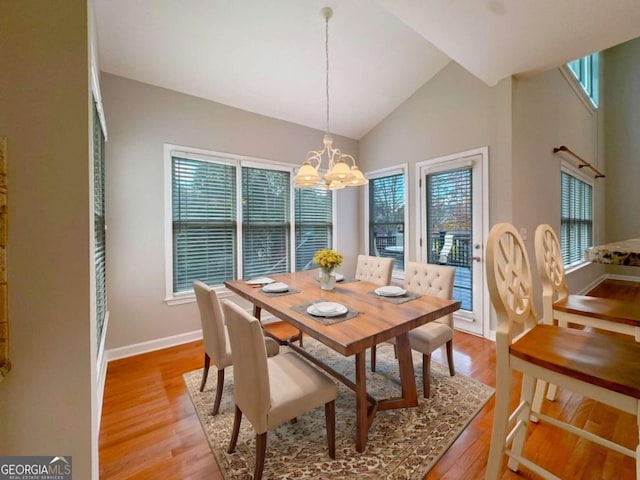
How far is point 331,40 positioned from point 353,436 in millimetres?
3381

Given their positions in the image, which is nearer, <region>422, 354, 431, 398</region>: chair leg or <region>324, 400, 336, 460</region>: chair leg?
<region>324, 400, 336, 460</region>: chair leg

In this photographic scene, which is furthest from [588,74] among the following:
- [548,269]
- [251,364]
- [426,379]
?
[251,364]

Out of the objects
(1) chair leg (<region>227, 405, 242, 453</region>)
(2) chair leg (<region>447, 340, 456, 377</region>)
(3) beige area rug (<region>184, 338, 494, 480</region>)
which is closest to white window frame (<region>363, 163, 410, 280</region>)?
(2) chair leg (<region>447, 340, 456, 377</region>)

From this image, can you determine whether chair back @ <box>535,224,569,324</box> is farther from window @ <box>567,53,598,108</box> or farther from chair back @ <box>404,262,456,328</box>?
window @ <box>567,53,598,108</box>

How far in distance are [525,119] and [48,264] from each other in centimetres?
411

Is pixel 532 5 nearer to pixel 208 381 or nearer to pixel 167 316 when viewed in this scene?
pixel 208 381

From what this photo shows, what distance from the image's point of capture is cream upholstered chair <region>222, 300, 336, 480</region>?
1.25 meters

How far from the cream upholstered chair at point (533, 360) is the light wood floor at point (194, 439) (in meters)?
0.19

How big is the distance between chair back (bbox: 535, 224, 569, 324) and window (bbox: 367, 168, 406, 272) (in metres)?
2.19

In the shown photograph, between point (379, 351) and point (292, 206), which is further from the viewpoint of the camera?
point (292, 206)

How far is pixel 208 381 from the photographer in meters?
2.31

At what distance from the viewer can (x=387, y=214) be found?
4.26 m

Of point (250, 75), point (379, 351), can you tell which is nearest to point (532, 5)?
point (250, 75)

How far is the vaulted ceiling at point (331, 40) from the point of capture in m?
2.14
